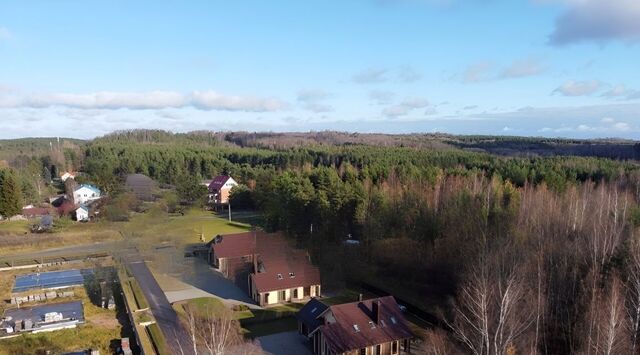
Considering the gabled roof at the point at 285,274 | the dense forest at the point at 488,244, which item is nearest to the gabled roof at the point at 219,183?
the dense forest at the point at 488,244

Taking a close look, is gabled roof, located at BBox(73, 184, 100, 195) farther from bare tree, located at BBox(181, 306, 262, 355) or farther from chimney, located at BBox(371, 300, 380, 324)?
chimney, located at BBox(371, 300, 380, 324)

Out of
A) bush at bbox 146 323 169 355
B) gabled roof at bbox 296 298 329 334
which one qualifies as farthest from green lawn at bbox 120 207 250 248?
gabled roof at bbox 296 298 329 334

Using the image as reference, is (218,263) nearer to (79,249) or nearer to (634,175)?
(79,249)

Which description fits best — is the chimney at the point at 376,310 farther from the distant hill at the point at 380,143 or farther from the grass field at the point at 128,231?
the distant hill at the point at 380,143

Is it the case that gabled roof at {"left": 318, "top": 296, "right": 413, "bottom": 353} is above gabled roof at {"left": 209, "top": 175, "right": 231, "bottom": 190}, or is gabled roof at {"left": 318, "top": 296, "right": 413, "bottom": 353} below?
below

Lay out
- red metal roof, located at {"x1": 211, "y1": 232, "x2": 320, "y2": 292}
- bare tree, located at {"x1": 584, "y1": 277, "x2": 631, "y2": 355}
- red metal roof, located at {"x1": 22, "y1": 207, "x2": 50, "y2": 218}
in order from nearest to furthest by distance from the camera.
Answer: bare tree, located at {"x1": 584, "y1": 277, "x2": 631, "y2": 355}
red metal roof, located at {"x1": 211, "y1": 232, "x2": 320, "y2": 292}
red metal roof, located at {"x1": 22, "y1": 207, "x2": 50, "y2": 218}

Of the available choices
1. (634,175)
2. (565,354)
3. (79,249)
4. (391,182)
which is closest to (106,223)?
(79,249)

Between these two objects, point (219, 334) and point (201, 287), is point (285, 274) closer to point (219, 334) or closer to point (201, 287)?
point (201, 287)
